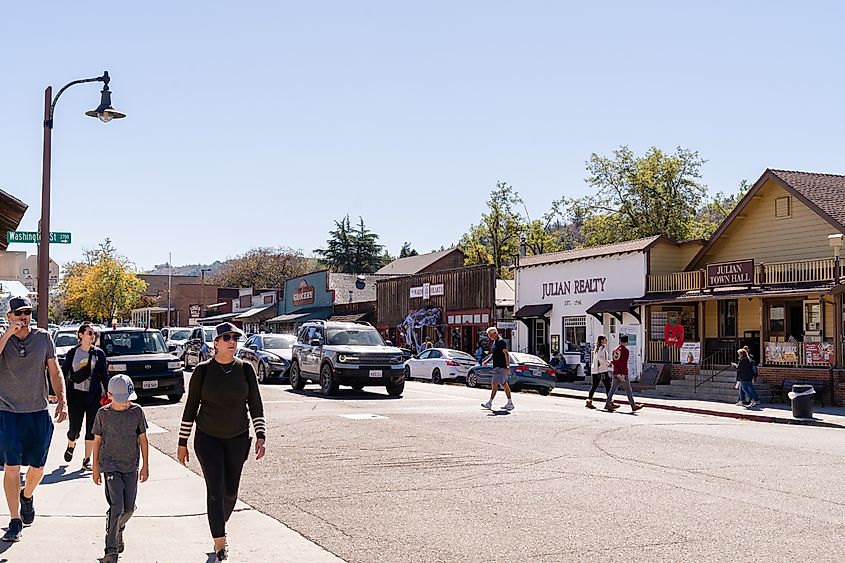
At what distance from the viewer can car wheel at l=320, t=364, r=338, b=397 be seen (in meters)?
23.2

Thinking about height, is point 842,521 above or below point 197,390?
below

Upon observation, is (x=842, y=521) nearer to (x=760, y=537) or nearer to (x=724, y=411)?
(x=760, y=537)

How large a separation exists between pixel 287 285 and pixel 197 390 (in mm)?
63621


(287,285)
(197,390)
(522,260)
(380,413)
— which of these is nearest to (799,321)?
(522,260)

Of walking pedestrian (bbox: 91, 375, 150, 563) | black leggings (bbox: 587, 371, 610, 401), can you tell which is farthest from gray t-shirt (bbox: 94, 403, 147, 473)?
black leggings (bbox: 587, 371, 610, 401)

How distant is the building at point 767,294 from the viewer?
2697cm

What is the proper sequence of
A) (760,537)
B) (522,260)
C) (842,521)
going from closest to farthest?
(760,537), (842,521), (522,260)

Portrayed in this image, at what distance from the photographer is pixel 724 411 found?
23.4 metres

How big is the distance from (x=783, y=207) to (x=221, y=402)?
27.9 meters

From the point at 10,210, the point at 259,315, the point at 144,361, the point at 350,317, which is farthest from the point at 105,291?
the point at 10,210

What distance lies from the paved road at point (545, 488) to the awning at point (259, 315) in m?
53.8

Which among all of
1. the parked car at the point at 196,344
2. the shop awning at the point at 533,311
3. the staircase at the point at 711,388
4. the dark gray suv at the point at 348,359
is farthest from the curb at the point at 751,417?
the parked car at the point at 196,344

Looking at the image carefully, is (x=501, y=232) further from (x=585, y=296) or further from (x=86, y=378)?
(x=86, y=378)

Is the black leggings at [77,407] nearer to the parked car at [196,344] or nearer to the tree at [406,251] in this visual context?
the parked car at [196,344]
